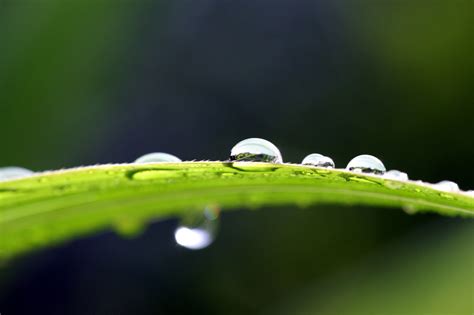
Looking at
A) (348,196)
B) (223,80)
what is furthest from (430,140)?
(348,196)

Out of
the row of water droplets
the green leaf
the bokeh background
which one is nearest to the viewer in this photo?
the green leaf

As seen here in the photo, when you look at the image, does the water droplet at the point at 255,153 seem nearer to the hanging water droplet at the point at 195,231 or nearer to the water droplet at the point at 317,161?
the water droplet at the point at 317,161

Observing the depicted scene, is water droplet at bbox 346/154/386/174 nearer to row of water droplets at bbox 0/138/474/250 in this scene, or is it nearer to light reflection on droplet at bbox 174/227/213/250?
row of water droplets at bbox 0/138/474/250

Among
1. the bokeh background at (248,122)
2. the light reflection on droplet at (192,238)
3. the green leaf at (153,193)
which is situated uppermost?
the bokeh background at (248,122)

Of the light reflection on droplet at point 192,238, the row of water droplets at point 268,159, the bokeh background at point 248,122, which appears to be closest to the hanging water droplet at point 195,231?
the light reflection on droplet at point 192,238

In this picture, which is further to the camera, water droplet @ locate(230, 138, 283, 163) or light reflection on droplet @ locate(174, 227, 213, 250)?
light reflection on droplet @ locate(174, 227, 213, 250)

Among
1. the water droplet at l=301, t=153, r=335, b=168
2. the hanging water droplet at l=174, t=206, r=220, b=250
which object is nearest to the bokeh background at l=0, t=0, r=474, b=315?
the hanging water droplet at l=174, t=206, r=220, b=250
